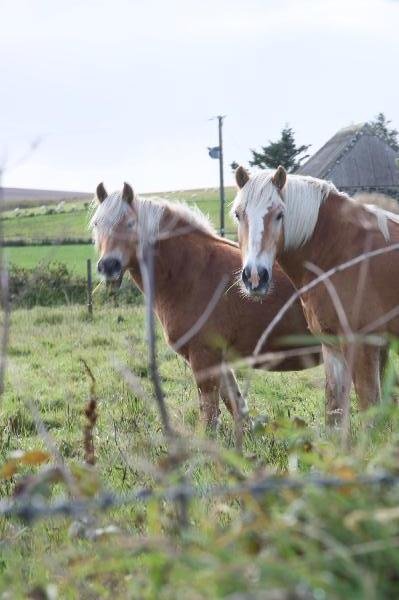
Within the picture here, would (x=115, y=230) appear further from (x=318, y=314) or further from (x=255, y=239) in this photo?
(x=318, y=314)

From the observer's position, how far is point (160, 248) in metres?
6.45

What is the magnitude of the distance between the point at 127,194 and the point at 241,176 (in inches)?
45.9

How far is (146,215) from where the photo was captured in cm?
623

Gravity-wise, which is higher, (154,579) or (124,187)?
(124,187)

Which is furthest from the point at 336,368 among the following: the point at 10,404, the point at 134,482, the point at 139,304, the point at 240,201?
the point at 139,304

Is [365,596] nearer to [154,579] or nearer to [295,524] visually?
[295,524]

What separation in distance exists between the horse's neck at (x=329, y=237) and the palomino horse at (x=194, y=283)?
0.89m

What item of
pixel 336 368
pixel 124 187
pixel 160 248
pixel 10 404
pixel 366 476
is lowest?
pixel 10 404

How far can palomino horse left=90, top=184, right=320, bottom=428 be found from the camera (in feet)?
20.0

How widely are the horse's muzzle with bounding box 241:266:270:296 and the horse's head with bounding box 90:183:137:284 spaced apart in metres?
1.39

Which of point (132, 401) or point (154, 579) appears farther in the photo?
point (132, 401)

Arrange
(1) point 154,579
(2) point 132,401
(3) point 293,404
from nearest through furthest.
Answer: (1) point 154,579
(2) point 132,401
(3) point 293,404

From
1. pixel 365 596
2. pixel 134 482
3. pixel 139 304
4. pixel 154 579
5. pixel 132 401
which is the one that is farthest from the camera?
pixel 139 304

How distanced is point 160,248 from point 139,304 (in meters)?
10.8
